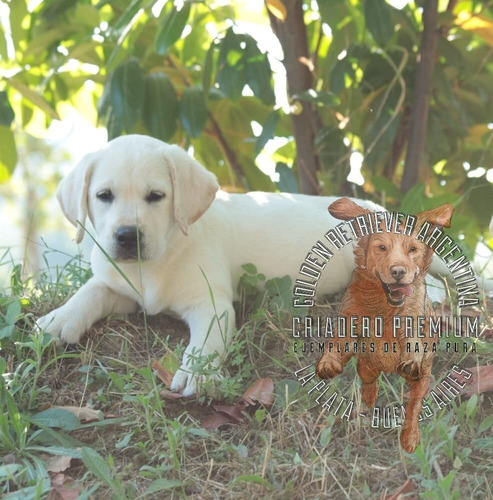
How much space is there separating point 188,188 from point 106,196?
341mm

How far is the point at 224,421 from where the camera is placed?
244 cm

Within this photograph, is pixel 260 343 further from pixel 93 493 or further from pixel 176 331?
pixel 93 493

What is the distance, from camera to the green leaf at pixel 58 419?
239 centimetres

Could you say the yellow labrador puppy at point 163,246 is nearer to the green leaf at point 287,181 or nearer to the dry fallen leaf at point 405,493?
the dry fallen leaf at point 405,493

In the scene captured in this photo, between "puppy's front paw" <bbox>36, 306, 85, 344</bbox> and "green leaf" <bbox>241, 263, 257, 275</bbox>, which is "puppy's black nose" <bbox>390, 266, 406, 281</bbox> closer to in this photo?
"green leaf" <bbox>241, 263, 257, 275</bbox>

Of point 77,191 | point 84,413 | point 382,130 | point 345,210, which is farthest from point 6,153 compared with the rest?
point 345,210

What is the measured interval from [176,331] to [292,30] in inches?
92.4

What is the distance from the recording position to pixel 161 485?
2086 mm

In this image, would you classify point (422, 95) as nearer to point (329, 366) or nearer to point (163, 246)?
point (163, 246)

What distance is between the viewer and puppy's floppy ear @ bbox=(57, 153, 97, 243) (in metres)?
3.03

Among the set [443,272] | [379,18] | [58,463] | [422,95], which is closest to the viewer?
[58,463]

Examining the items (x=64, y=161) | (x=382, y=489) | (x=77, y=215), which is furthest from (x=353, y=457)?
(x=64, y=161)

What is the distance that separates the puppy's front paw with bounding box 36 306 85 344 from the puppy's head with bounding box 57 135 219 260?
12.5 inches

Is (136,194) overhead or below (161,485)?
overhead
